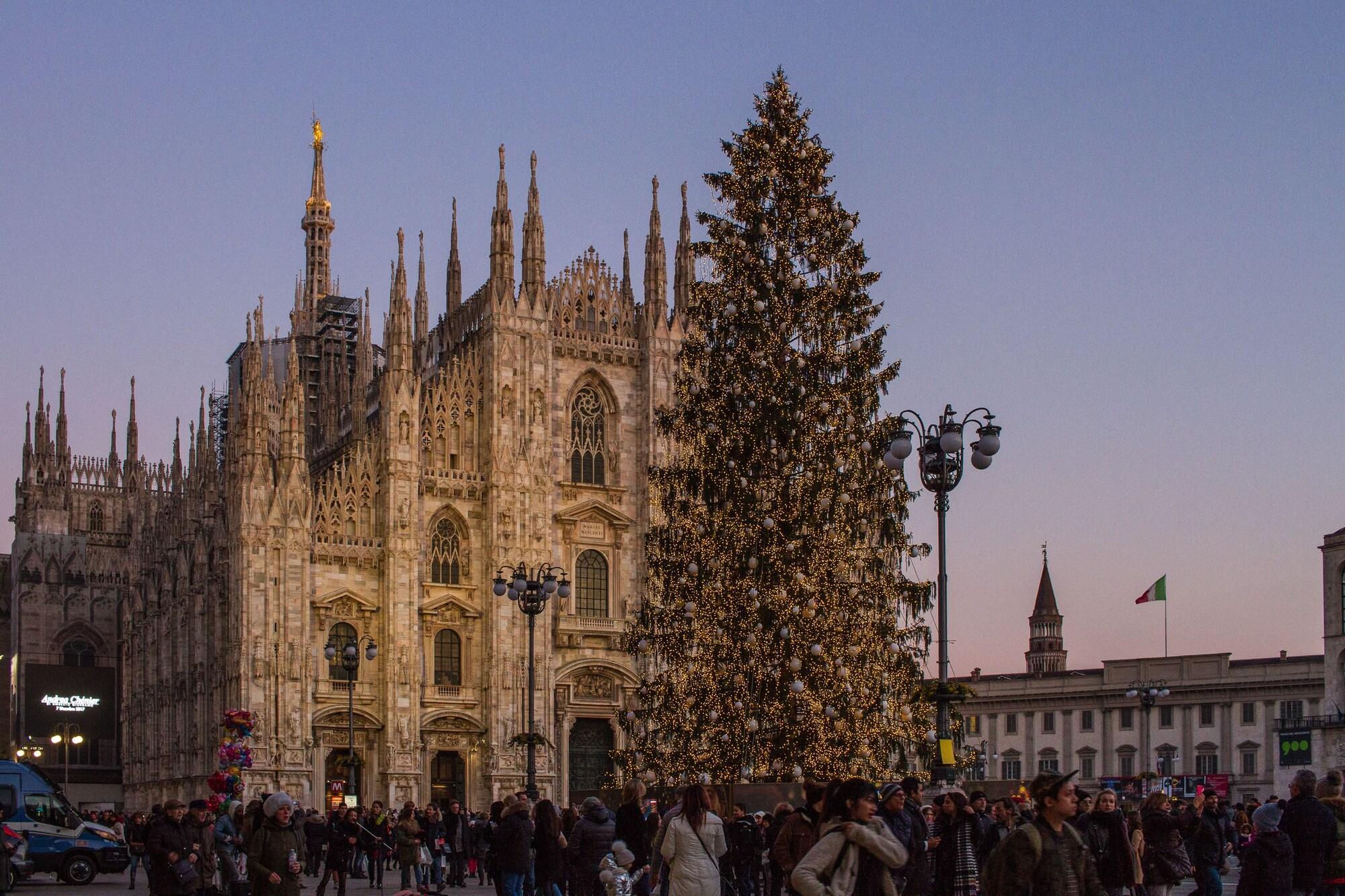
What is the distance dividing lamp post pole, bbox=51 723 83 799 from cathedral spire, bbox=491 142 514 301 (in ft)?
119

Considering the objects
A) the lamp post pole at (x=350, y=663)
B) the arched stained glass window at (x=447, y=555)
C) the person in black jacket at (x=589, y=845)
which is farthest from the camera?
the arched stained glass window at (x=447, y=555)

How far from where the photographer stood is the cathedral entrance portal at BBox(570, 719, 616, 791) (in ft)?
178

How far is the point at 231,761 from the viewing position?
1431 inches

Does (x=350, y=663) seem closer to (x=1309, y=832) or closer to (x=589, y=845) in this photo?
(x=589, y=845)

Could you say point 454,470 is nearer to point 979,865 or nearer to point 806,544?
point 806,544

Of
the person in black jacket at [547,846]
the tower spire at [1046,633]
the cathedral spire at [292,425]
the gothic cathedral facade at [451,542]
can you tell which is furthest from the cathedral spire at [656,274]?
the tower spire at [1046,633]

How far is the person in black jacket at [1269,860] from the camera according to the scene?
13047 mm

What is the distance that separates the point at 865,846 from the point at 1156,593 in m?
62.2

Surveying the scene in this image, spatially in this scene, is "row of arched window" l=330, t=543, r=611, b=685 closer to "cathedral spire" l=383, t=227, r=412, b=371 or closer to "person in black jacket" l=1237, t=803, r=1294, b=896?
"cathedral spire" l=383, t=227, r=412, b=371

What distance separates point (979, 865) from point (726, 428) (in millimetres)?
12766

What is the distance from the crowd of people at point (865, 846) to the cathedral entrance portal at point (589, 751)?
29.9m

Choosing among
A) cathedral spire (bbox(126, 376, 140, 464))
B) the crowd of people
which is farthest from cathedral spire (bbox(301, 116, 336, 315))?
the crowd of people

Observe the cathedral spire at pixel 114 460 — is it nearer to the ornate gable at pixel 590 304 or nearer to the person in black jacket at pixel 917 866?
the ornate gable at pixel 590 304

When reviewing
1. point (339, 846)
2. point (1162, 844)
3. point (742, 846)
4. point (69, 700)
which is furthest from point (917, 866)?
point (69, 700)
